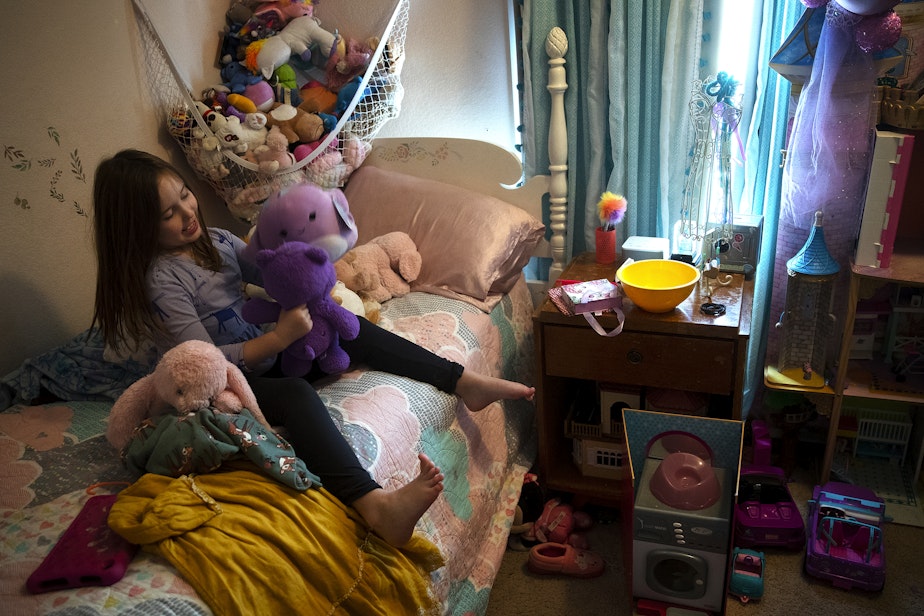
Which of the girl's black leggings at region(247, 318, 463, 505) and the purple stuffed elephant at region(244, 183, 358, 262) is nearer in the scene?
the girl's black leggings at region(247, 318, 463, 505)

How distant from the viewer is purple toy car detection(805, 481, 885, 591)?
170 centimetres

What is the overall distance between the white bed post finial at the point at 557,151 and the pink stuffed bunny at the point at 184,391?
1.15 metres

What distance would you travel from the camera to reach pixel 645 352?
5.91ft

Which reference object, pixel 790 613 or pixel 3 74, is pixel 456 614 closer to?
pixel 790 613

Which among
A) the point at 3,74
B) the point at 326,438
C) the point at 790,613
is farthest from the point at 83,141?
the point at 790,613

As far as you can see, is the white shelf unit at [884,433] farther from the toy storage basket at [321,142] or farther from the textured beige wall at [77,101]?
the toy storage basket at [321,142]

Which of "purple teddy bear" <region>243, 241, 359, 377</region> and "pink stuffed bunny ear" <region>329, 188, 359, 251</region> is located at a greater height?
"pink stuffed bunny ear" <region>329, 188, 359, 251</region>

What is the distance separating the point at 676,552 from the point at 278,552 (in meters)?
0.83

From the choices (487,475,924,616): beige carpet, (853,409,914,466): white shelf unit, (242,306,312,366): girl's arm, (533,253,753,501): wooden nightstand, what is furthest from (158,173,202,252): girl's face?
(853,409,914,466): white shelf unit

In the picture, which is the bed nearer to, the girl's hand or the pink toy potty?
the girl's hand

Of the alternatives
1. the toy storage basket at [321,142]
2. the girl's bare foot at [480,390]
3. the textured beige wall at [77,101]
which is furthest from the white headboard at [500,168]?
the girl's bare foot at [480,390]

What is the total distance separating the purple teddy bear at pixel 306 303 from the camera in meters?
1.50

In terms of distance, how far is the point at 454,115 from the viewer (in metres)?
2.47

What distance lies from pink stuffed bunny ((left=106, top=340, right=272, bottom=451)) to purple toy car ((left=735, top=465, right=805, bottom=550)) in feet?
3.96
